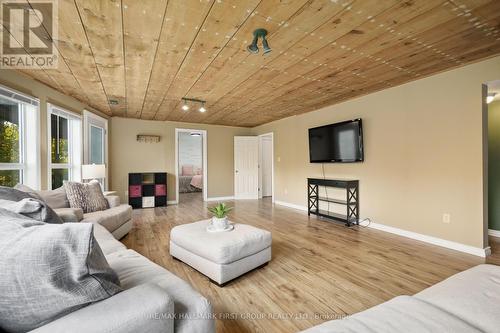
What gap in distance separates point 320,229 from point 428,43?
9.53 ft

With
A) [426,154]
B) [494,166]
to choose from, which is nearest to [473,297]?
[426,154]

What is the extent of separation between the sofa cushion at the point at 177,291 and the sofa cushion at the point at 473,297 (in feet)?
3.50

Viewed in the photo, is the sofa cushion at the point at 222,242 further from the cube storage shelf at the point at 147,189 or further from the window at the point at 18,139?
the cube storage shelf at the point at 147,189

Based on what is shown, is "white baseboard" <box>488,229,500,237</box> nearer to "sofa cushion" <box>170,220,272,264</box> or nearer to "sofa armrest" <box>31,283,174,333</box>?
"sofa cushion" <box>170,220,272,264</box>

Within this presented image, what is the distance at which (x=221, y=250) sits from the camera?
2090 mm

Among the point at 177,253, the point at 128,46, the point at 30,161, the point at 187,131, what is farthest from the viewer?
the point at 187,131

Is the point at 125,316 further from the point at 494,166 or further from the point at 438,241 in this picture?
the point at 494,166

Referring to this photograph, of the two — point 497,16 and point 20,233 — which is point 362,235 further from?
point 20,233

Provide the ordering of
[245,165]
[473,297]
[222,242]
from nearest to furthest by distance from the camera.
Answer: [473,297] → [222,242] → [245,165]

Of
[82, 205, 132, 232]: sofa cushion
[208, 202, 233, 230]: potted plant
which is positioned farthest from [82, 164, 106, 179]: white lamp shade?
[208, 202, 233, 230]: potted plant

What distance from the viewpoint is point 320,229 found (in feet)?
13.0

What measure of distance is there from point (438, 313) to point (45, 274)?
151 cm

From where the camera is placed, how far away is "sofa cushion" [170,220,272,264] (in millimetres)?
2119

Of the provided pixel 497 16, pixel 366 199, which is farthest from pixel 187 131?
pixel 497 16
